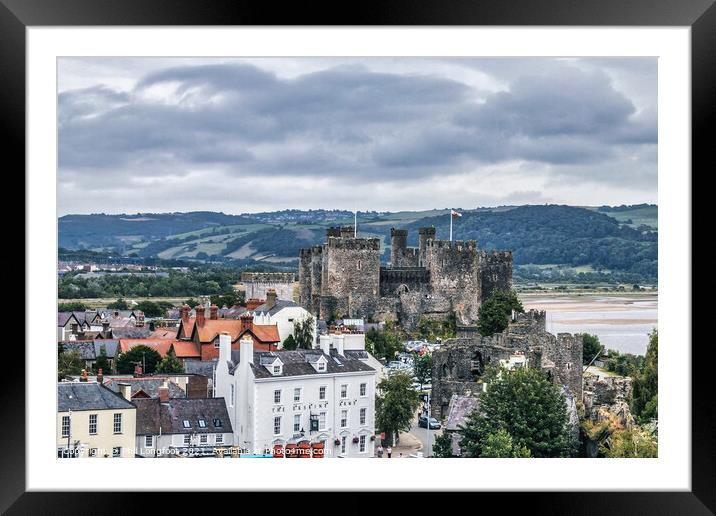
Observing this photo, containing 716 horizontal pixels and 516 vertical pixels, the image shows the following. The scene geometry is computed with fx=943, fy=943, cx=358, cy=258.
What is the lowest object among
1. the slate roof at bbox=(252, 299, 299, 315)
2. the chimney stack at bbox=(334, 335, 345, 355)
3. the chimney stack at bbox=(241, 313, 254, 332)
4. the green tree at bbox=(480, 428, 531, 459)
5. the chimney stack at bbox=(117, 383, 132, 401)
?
the green tree at bbox=(480, 428, 531, 459)

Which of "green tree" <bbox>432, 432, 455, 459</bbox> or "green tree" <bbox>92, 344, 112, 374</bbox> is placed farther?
"green tree" <bbox>92, 344, 112, 374</bbox>

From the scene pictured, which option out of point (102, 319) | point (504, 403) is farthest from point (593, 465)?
point (102, 319)

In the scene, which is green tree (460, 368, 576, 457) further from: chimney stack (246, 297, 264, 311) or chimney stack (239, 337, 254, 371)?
chimney stack (246, 297, 264, 311)

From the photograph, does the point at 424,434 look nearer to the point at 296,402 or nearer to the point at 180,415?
the point at 296,402

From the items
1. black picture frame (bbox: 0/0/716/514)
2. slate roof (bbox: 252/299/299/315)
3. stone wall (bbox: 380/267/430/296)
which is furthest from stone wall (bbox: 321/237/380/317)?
black picture frame (bbox: 0/0/716/514)

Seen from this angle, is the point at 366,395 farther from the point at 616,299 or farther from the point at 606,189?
the point at 606,189

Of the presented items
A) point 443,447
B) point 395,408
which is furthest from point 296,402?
point 443,447
